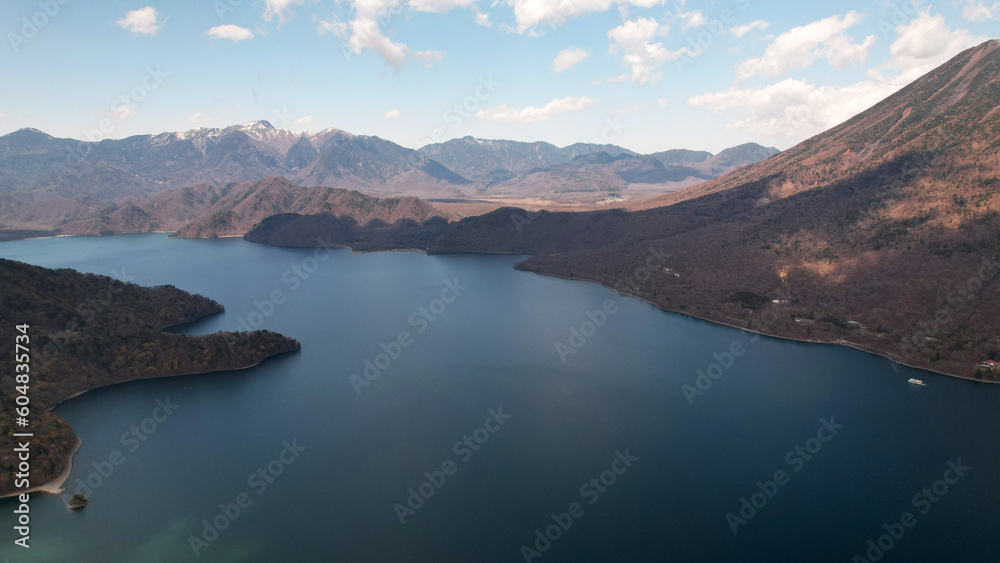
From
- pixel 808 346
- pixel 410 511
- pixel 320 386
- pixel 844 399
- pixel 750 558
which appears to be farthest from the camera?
pixel 808 346

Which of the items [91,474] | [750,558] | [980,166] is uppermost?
[980,166]

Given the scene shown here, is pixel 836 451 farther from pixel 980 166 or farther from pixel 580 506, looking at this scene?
pixel 980 166

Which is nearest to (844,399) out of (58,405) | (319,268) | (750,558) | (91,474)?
(750,558)
